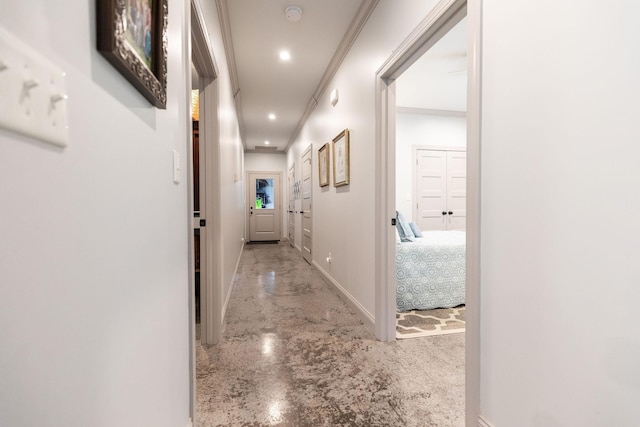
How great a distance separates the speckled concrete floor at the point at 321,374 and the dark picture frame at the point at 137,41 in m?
1.46

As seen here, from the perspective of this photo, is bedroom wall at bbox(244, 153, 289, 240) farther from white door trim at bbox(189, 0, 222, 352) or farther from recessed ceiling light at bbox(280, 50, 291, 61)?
white door trim at bbox(189, 0, 222, 352)

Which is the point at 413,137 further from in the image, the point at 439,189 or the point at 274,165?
the point at 274,165

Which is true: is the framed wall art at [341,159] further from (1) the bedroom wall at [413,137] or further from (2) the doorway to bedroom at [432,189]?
(1) the bedroom wall at [413,137]

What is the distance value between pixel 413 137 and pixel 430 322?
3.50 metres

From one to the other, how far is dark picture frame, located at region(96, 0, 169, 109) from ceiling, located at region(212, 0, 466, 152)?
1892 mm

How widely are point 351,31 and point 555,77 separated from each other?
217 centimetres

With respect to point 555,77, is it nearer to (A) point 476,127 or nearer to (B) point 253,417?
(A) point 476,127

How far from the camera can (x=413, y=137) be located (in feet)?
16.7

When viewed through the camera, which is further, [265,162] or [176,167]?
[265,162]

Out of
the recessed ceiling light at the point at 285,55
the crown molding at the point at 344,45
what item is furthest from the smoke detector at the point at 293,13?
the recessed ceiling light at the point at 285,55

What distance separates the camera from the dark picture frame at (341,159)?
115 inches

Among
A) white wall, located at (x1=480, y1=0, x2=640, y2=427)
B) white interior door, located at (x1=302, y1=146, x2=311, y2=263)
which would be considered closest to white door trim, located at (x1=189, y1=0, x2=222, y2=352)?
white wall, located at (x1=480, y1=0, x2=640, y2=427)

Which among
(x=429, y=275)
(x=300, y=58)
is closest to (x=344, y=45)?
(x=300, y=58)

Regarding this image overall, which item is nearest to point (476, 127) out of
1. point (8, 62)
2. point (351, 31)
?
point (8, 62)
